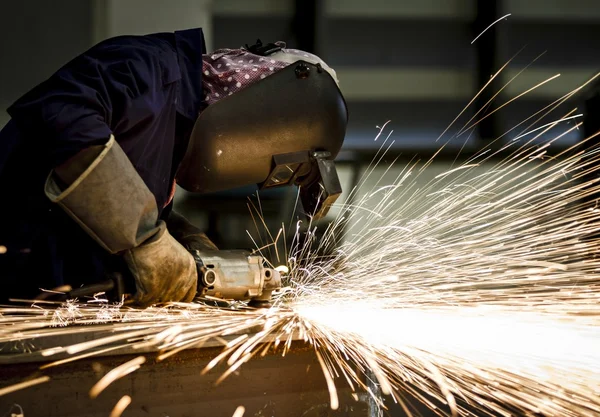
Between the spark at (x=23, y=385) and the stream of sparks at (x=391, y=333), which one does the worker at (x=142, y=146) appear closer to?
the stream of sparks at (x=391, y=333)

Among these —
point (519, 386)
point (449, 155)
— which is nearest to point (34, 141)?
point (519, 386)

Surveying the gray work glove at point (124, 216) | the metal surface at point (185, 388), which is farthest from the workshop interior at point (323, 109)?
the gray work glove at point (124, 216)

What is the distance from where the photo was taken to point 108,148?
1792 mm

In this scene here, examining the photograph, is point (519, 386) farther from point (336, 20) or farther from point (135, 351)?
point (336, 20)

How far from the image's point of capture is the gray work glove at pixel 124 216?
5.86ft

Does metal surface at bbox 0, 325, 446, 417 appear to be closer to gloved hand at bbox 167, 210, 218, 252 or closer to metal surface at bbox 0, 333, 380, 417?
metal surface at bbox 0, 333, 380, 417

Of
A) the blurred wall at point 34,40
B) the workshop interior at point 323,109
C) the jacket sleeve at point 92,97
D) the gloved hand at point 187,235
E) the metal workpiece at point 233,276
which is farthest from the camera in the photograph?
the blurred wall at point 34,40

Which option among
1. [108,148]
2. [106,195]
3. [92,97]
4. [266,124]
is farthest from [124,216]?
[266,124]

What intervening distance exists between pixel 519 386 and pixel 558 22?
335 cm

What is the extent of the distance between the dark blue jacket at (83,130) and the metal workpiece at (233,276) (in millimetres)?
270

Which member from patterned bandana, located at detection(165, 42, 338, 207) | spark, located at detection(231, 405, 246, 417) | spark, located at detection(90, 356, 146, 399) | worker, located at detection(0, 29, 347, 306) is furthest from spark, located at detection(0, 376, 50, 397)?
patterned bandana, located at detection(165, 42, 338, 207)

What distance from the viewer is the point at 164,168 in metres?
2.17

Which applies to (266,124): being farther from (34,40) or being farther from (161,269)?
(34,40)

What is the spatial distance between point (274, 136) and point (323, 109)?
21cm
